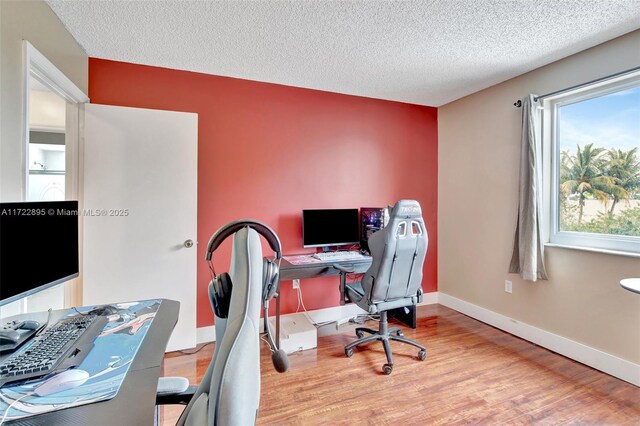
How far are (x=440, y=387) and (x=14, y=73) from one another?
3037 mm

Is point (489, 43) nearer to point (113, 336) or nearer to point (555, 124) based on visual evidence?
point (555, 124)

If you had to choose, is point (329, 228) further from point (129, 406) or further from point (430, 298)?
point (129, 406)

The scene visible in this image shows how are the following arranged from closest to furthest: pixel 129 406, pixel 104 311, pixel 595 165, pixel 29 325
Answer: pixel 129 406 < pixel 29 325 < pixel 104 311 < pixel 595 165

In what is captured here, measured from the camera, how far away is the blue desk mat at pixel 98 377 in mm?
708

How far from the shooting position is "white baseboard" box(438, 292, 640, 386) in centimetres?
210

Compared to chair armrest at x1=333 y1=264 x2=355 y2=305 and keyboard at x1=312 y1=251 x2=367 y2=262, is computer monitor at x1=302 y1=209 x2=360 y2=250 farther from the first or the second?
chair armrest at x1=333 y1=264 x2=355 y2=305

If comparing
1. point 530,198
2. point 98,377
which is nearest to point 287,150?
point 530,198

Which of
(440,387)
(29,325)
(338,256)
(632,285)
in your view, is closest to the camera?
(29,325)

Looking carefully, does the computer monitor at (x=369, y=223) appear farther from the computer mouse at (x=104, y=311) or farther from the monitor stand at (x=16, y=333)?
the monitor stand at (x=16, y=333)

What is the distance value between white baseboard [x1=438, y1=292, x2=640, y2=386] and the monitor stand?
3.36m

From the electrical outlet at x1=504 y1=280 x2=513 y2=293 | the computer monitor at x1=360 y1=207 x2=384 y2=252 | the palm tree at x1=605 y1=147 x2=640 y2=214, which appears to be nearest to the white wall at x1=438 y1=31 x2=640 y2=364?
the electrical outlet at x1=504 y1=280 x2=513 y2=293

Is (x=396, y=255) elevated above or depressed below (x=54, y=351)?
above

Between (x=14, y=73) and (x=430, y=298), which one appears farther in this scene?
(x=430, y=298)

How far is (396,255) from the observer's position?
2270 millimetres
